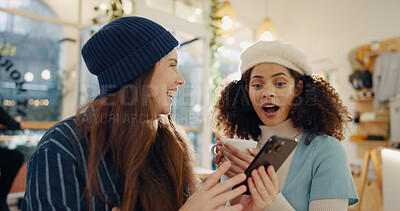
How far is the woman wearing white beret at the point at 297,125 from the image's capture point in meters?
0.98

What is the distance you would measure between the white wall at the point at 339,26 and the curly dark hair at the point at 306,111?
422 cm

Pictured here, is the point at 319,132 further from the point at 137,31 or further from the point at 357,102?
the point at 357,102

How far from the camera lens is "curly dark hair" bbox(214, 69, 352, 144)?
1.17 meters

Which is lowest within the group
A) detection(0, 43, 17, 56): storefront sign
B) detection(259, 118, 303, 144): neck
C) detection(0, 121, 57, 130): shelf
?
detection(0, 121, 57, 130): shelf

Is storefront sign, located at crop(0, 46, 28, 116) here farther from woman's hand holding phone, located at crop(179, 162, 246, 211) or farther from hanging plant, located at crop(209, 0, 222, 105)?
woman's hand holding phone, located at crop(179, 162, 246, 211)

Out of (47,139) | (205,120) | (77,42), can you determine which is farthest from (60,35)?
(47,139)

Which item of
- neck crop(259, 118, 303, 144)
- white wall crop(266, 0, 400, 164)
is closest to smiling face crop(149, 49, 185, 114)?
neck crop(259, 118, 303, 144)

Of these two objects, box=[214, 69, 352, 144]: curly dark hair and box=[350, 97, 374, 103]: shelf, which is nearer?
box=[214, 69, 352, 144]: curly dark hair

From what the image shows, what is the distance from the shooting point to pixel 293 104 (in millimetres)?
1208

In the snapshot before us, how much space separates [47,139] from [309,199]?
872 mm

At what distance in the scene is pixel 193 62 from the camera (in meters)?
3.50

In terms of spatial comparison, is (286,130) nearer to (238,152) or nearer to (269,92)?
(269,92)

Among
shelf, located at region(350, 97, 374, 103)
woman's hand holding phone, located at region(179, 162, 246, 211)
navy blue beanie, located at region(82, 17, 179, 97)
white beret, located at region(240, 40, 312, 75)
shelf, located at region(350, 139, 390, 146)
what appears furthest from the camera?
shelf, located at region(350, 97, 374, 103)

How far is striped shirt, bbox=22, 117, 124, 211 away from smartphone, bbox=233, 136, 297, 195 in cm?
37
